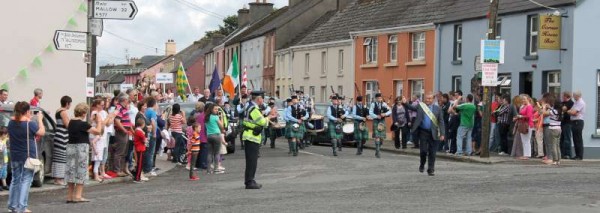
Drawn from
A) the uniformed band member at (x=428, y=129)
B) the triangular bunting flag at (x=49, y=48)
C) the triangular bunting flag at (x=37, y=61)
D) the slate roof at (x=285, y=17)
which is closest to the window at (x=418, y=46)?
the triangular bunting flag at (x=49, y=48)

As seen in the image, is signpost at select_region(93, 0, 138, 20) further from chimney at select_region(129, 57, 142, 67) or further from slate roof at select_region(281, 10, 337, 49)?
chimney at select_region(129, 57, 142, 67)

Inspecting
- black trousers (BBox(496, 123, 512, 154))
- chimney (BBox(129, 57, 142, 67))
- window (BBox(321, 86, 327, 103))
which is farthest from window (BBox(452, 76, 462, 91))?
chimney (BBox(129, 57, 142, 67))

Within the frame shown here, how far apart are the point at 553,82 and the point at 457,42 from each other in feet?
25.2

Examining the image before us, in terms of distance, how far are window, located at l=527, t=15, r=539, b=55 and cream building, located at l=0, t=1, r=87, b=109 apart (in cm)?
1477

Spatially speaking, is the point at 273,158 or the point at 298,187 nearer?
the point at 298,187

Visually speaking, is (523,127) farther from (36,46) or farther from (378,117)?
(36,46)

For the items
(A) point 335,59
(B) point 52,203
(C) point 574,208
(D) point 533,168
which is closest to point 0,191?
(B) point 52,203

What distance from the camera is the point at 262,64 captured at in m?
66.8

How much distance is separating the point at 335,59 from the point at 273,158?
25.7 meters

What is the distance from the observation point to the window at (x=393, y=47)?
43.2 m

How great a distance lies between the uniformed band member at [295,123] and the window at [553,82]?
27.9ft

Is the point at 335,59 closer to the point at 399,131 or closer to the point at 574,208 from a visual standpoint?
the point at 399,131

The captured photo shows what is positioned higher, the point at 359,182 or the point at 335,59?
the point at 335,59

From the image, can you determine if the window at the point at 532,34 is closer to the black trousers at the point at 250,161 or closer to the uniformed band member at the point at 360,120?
the uniformed band member at the point at 360,120
